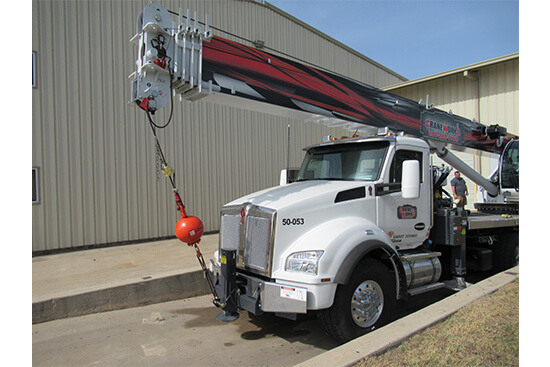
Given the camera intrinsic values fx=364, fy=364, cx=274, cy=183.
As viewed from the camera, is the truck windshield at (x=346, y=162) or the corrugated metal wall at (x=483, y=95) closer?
the truck windshield at (x=346, y=162)

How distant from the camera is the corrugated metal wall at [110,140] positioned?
8141 millimetres

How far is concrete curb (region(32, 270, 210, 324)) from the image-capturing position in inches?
189

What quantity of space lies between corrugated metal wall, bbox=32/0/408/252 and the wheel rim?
23.1 feet

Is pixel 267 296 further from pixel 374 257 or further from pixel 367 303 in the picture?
pixel 374 257

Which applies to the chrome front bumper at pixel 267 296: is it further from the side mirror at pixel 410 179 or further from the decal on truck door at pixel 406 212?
the decal on truck door at pixel 406 212

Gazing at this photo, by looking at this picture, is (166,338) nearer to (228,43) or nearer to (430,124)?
(228,43)

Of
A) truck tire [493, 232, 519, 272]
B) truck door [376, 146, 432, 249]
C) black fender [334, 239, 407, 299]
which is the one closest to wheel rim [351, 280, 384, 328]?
black fender [334, 239, 407, 299]

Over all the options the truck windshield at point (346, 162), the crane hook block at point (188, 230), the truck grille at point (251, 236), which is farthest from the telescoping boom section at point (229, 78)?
the truck grille at point (251, 236)

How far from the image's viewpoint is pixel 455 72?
572 inches

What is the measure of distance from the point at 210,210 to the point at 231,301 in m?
7.20

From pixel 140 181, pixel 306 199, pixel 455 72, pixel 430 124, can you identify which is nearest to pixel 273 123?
pixel 140 181

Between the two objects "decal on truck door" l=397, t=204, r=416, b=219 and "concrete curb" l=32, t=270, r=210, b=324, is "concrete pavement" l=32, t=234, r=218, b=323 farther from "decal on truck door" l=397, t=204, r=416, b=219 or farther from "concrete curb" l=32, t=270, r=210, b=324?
"decal on truck door" l=397, t=204, r=416, b=219

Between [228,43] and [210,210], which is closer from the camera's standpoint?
[228,43]

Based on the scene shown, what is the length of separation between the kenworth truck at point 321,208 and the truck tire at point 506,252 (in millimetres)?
1605
